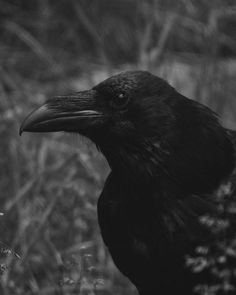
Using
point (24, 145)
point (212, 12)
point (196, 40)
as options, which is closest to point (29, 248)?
point (24, 145)

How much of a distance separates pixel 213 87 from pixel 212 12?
703 millimetres

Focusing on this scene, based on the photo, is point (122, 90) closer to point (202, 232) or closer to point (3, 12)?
point (202, 232)

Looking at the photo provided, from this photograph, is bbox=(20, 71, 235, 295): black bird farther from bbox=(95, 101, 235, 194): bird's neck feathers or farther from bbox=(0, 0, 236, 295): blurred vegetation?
bbox=(0, 0, 236, 295): blurred vegetation

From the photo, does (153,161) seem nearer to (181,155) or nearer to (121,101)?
(181,155)

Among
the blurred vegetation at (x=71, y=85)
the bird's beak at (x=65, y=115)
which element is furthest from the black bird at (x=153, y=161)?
the blurred vegetation at (x=71, y=85)

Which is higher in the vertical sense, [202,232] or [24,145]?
[202,232]

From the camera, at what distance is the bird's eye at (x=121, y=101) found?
358 centimetres

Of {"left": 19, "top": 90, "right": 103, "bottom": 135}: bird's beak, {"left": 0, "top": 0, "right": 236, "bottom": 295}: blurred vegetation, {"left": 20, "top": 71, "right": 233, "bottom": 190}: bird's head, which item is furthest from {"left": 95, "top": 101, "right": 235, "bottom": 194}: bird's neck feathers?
{"left": 0, "top": 0, "right": 236, "bottom": 295}: blurred vegetation

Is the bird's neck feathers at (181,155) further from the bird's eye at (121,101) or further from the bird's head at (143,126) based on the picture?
the bird's eye at (121,101)

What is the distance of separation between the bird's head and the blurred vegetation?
404 mm

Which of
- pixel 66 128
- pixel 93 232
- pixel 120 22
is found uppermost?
pixel 66 128

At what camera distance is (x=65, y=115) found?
3576 millimetres

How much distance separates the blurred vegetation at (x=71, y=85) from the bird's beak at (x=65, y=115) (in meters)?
0.40

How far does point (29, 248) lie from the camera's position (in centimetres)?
449
